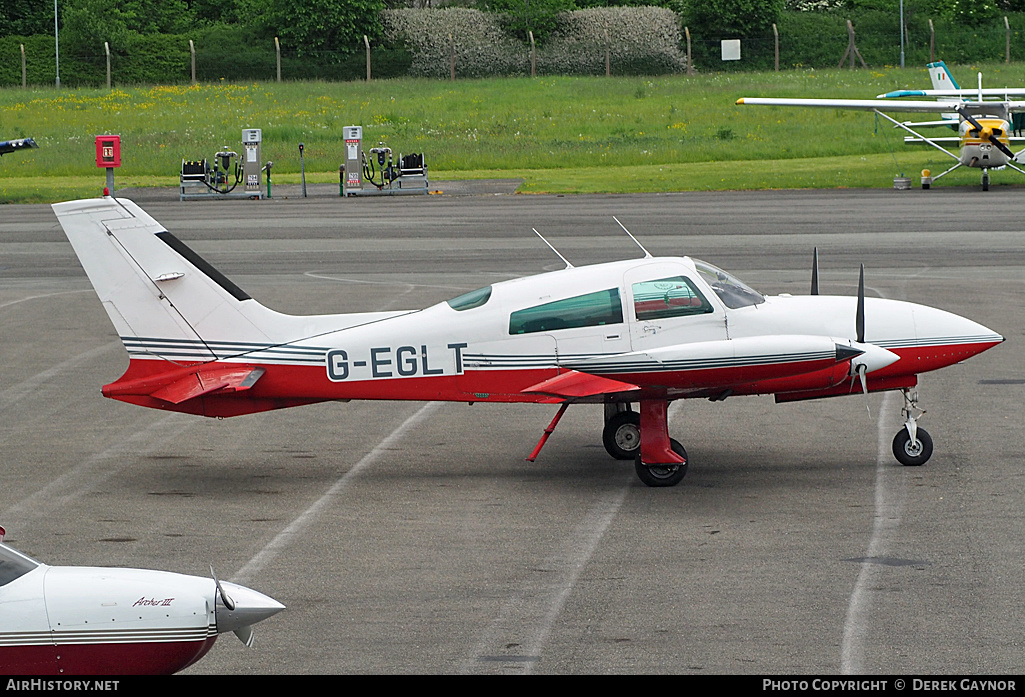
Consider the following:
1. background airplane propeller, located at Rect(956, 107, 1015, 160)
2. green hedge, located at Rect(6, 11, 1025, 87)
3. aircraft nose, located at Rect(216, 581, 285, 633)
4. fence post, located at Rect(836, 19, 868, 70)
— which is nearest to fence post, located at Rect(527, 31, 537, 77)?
green hedge, located at Rect(6, 11, 1025, 87)

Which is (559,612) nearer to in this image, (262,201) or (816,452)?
(816,452)

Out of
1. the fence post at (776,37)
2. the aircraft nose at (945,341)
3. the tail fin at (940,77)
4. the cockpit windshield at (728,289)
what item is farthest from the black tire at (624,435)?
the fence post at (776,37)

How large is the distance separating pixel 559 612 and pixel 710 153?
44.9m

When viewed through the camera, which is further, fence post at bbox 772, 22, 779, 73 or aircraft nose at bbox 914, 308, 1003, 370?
fence post at bbox 772, 22, 779, 73

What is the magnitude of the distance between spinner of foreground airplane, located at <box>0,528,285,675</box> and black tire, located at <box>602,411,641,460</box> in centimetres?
705

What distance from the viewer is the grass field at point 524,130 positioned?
4662 cm

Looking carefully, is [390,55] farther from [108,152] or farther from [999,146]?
[108,152]

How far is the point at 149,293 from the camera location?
11734 millimetres

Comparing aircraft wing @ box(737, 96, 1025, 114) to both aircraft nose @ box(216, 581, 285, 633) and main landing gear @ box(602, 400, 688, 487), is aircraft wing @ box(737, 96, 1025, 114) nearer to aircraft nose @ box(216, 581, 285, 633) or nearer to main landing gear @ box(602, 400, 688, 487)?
main landing gear @ box(602, 400, 688, 487)

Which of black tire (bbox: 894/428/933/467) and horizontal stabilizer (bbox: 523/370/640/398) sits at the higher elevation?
horizontal stabilizer (bbox: 523/370/640/398)

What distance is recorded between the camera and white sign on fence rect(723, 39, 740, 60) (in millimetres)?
75137

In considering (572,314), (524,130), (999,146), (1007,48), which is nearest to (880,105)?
(999,146)

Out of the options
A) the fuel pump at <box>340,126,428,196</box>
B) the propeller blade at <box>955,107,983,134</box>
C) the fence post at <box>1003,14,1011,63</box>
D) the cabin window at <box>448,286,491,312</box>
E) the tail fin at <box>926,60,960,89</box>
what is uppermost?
the fence post at <box>1003,14,1011,63</box>

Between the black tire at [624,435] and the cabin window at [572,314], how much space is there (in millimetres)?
1285
